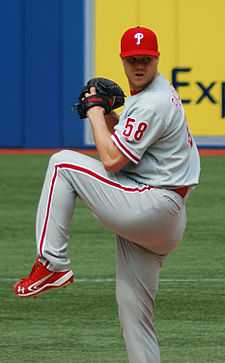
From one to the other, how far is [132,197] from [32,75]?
12017 millimetres

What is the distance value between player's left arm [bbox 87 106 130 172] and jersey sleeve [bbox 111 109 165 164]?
0.07ft

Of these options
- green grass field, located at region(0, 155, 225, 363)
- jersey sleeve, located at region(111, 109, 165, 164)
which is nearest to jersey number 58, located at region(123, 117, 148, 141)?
jersey sleeve, located at region(111, 109, 165, 164)

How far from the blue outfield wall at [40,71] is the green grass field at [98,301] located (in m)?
4.41

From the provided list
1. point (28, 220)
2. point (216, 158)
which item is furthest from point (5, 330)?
point (216, 158)

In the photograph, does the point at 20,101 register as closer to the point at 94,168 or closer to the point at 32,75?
the point at 32,75

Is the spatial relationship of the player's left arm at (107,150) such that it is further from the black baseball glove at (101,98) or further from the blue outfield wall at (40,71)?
the blue outfield wall at (40,71)

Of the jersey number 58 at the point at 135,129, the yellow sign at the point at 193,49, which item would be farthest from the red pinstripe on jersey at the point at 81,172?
the yellow sign at the point at 193,49

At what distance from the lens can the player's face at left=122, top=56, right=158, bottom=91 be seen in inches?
237

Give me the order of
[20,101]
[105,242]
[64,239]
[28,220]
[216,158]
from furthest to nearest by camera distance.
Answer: [20,101] → [216,158] → [28,220] → [105,242] → [64,239]

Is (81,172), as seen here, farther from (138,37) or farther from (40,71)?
(40,71)

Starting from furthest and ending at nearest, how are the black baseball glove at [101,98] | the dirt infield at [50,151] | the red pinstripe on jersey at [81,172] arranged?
the dirt infield at [50,151]
the black baseball glove at [101,98]
the red pinstripe on jersey at [81,172]

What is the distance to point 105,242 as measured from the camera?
37.5ft

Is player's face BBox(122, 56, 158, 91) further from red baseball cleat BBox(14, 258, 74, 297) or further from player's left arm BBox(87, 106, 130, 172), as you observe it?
red baseball cleat BBox(14, 258, 74, 297)

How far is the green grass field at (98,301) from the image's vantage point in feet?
25.1
